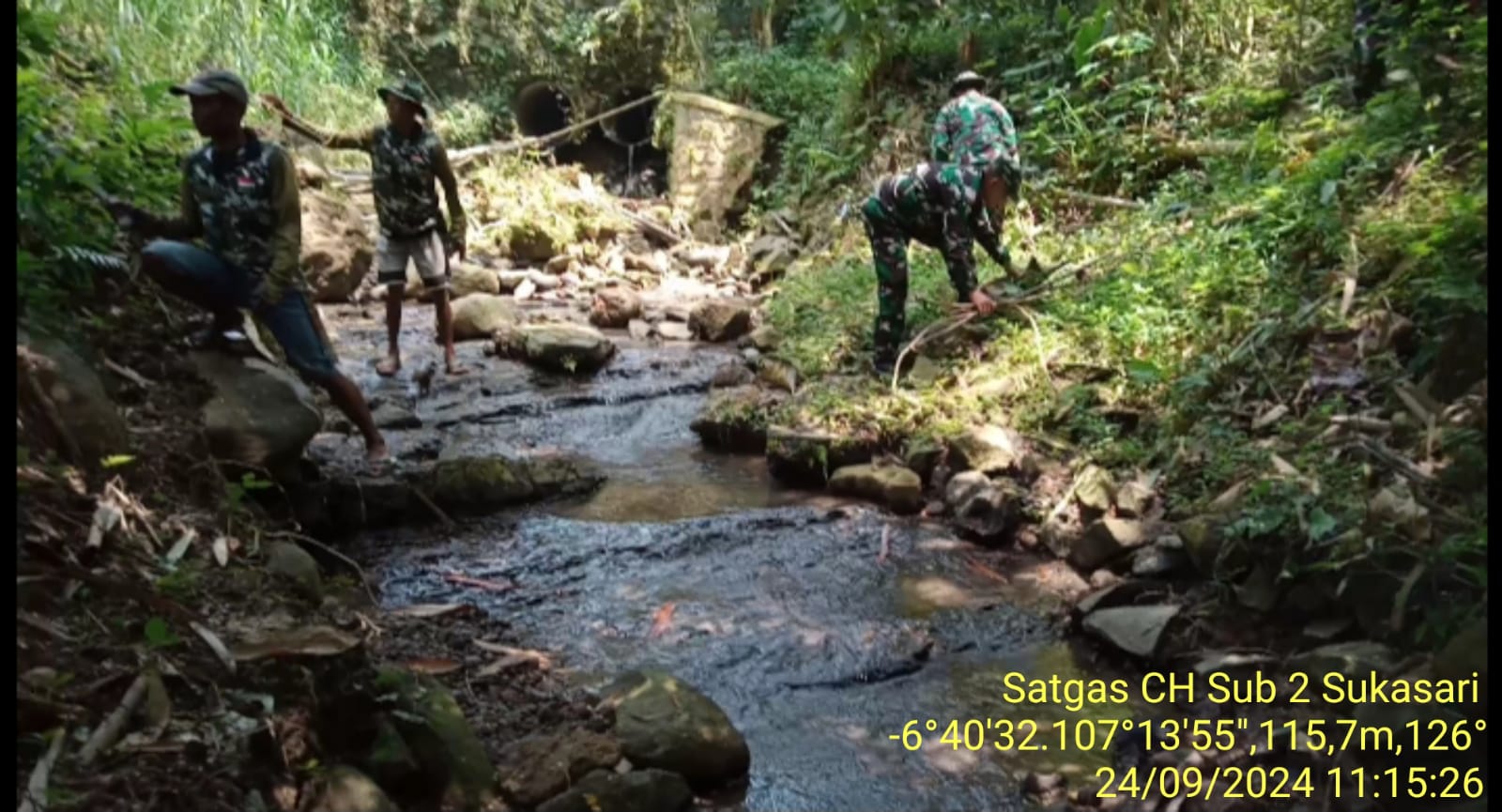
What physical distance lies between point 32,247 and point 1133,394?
16.7ft

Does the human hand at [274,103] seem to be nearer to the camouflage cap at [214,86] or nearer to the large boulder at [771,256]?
the large boulder at [771,256]

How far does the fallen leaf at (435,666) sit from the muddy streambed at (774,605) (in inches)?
16.9

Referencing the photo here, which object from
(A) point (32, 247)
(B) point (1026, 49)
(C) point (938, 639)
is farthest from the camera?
(B) point (1026, 49)

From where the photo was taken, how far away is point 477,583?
4.73m

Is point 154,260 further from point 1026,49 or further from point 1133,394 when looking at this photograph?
point 1026,49

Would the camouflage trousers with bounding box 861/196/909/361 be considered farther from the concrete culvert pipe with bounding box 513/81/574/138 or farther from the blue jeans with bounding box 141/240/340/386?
the concrete culvert pipe with bounding box 513/81/574/138

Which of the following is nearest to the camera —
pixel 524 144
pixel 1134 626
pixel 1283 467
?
pixel 1134 626

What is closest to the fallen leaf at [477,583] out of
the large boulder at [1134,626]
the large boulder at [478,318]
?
the large boulder at [1134,626]

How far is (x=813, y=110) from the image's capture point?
13.9 metres

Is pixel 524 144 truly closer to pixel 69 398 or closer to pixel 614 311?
pixel 614 311

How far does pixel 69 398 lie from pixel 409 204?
12.0 feet

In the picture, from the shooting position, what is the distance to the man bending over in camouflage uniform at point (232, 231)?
4.73 metres

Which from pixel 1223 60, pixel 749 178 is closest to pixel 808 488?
pixel 1223 60

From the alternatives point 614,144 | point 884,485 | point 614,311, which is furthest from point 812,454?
point 614,144
